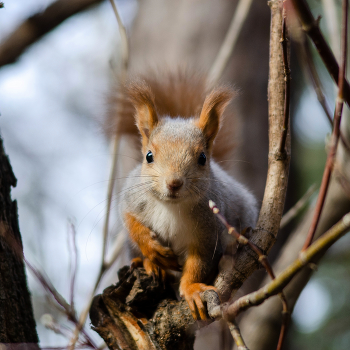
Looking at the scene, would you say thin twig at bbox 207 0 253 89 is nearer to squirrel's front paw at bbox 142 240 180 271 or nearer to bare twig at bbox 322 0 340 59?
bare twig at bbox 322 0 340 59

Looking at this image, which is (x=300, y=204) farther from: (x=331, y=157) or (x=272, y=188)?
(x=331, y=157)

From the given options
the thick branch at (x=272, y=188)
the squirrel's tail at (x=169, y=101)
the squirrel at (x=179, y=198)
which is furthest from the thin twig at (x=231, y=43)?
the thick branch at (x=272, y=188)

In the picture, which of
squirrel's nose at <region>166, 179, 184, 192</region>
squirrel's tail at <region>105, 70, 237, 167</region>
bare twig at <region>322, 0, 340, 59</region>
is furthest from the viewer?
squirrel's tail at <region>105, 70, 237, 167</region>

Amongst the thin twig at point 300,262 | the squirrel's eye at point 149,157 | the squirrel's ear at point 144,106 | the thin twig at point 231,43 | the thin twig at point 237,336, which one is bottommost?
the thin twig at point 237,336

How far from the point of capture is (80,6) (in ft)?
9.85

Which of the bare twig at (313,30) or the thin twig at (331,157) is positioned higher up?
the bare twig at (313,30)

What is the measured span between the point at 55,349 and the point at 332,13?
192 centimetres

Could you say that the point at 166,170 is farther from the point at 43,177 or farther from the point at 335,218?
the point at 43,177

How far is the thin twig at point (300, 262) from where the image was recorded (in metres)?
0.79

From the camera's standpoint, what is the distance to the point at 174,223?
2.04 metres

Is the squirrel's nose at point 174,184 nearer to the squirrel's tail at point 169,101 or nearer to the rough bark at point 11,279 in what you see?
the rough bark at point 11,279

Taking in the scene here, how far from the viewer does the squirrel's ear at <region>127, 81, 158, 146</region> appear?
2092 millimetres

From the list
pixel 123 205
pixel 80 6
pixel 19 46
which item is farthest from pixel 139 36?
pixel 123 205

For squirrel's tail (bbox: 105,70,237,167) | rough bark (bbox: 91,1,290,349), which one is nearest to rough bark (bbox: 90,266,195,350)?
rough bark (bbox: 91,1,290,349)
